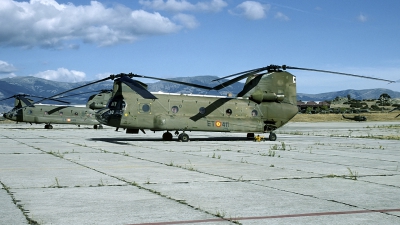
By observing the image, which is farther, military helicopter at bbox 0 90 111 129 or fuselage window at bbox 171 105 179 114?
military helicopter at bbox 0 90 111 129

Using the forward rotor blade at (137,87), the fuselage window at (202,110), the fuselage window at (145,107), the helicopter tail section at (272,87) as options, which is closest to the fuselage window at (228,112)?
the fuselage window at (202,110)

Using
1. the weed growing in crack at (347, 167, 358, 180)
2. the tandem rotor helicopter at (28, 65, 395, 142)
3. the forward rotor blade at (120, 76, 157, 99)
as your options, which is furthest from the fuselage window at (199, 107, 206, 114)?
the weed growing in crack at (347, 167, 358, 180)

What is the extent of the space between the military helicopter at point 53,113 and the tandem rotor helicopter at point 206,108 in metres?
25.3

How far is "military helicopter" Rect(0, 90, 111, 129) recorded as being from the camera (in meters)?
54.5

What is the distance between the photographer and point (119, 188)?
34.9 ft

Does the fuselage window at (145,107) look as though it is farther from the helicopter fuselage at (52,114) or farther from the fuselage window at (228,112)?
the helicopter fuselage at (52,114)

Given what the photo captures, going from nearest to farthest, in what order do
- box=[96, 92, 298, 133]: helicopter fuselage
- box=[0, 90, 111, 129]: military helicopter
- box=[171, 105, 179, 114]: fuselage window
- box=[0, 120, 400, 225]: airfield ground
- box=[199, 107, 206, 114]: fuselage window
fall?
box=[0, 120, 400, 225]: airfield ground
box=[96, 92, 298, 133]: helicopter fuselage
box=[171, 105, 179, 114]: fuselage window
box=[199, 107, 206, 114]: fuselage window
box=[0, 90, 111, 129]: military helicopter

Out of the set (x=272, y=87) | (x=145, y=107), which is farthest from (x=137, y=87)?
(x=272, y=87)

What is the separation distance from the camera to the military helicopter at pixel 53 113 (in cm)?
5447

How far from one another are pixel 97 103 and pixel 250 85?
25688 mm

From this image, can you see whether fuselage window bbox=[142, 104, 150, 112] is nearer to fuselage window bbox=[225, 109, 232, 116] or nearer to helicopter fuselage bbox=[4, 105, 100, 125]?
fuselage window bbox=[225, 109, 232, 116]

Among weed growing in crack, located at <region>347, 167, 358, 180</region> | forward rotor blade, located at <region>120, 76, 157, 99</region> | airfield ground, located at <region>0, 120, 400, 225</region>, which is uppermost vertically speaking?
forward rotor blade, located at <region>120, 76, 157, 99</region>

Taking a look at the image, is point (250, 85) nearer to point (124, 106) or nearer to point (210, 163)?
point (124, 106)

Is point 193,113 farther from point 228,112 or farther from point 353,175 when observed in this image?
point 353,175
